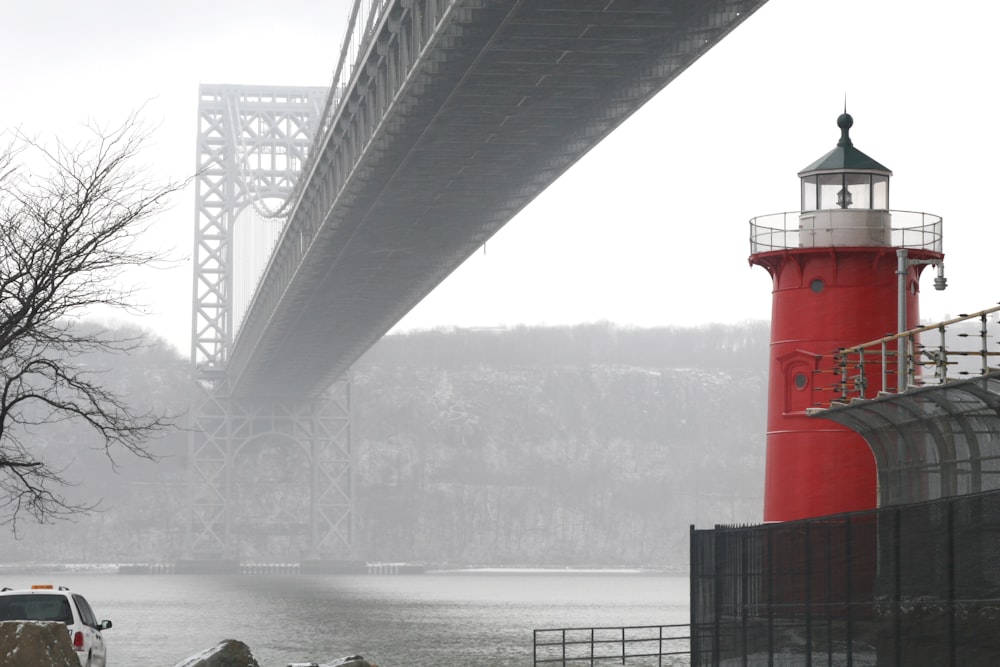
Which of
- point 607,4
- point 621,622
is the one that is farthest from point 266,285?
point 607,4

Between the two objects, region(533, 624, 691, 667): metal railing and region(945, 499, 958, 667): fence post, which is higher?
region(945, 499, 958, 667): fence post

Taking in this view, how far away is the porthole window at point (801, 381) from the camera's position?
2441 centimetres

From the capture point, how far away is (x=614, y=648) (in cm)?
4644

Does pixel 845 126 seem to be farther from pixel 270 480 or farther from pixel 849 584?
pixel 270 480

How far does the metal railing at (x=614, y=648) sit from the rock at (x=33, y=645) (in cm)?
1348

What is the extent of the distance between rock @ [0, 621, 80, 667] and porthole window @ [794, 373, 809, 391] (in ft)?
38.0

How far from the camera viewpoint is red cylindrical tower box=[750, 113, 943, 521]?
2381cm

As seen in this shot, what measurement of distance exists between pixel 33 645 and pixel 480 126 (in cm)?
2253

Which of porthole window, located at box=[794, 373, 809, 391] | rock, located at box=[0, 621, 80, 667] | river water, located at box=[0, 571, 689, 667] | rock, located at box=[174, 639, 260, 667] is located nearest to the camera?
rock, located at box=[0, 621, 80, 667]

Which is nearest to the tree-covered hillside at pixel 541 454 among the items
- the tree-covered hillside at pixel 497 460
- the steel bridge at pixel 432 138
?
the tree-covered hillside at pixel 497 460

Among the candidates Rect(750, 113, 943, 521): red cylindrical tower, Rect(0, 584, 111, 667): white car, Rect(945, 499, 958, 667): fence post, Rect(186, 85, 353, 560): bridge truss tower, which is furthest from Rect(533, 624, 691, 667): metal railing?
Rect(186, 85, 353, 560): bridge truss tower

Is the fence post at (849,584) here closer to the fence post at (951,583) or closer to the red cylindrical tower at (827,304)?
the fence post at (951,583)

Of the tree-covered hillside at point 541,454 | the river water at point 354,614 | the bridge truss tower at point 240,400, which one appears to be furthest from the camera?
the tree-covered hillside at point 541,454

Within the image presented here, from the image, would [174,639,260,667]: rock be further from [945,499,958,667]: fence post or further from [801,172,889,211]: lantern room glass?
[945,499,958,667]: fence post
